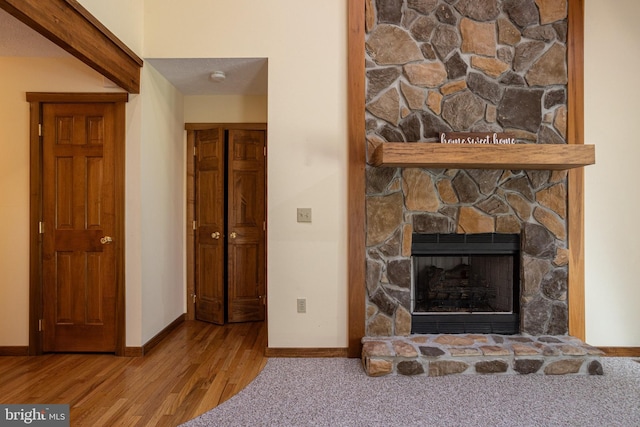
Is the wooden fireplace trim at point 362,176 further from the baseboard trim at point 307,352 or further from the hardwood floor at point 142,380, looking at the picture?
the hardwood floor at point 142,380

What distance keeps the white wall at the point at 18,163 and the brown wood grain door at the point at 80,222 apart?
0.47 feet

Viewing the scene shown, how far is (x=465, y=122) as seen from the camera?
8.96 feet

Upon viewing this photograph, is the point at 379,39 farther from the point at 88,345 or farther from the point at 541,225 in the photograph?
the point at 88,345

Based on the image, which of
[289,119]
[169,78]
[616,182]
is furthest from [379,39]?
[616,182]

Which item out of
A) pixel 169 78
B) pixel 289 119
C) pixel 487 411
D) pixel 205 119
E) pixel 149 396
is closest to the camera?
pixel 487 411

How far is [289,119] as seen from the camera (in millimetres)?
2719

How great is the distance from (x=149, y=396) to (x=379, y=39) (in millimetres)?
2984

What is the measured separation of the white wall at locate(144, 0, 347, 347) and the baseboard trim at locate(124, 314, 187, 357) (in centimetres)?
102

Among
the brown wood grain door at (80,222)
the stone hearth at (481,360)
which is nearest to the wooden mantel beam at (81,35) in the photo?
the brown wood grain door at (80,222)

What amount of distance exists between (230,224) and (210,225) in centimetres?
22

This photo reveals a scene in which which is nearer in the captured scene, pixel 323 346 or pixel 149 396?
pixel 149 396

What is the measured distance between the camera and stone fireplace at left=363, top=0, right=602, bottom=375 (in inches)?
106

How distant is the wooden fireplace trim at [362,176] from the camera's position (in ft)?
8.83

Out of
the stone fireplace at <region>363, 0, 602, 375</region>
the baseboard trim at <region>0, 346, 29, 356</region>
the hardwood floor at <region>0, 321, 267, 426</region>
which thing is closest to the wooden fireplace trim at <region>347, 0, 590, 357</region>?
the stone fireplace at <region>363, 0, 602, 375</region>
